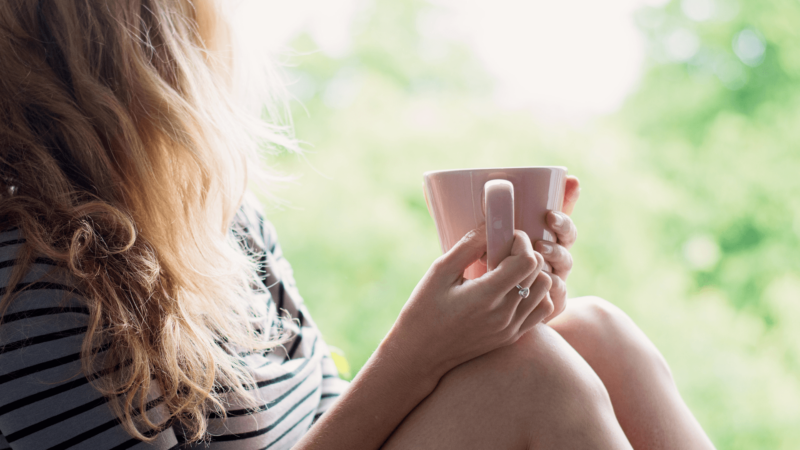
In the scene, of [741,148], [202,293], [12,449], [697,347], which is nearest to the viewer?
[12,449]

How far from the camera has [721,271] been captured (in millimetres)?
2289

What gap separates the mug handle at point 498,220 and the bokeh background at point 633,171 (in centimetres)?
169

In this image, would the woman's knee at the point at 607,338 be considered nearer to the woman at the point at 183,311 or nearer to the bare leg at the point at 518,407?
Result: the woman at the point at 183,311

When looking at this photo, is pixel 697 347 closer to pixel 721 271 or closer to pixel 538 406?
pixel 721 271

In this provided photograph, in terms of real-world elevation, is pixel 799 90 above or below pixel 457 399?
above

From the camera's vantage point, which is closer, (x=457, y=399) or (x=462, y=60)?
(x=457, y=399)

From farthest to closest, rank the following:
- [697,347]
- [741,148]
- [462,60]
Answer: [462,60], [741,148], [697,347]

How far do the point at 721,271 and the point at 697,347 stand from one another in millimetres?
395

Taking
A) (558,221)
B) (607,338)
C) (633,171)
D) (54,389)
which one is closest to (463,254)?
(558,221)

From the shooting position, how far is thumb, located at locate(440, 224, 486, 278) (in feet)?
1.76

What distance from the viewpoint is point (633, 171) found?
228 centimetres

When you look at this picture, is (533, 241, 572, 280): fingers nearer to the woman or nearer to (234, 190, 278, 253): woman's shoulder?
the woman

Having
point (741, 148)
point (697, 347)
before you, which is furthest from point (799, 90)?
point (697, 347)

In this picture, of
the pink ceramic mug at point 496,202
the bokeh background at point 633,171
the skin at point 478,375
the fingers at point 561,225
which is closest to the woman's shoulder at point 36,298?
the skin at point 478,375
